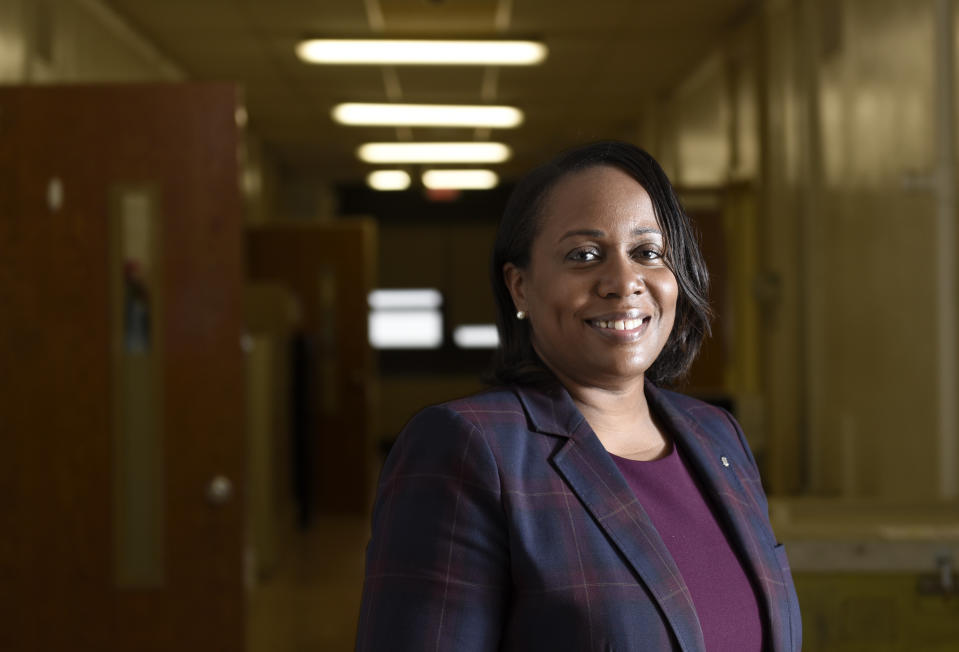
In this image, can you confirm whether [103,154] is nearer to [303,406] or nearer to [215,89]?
[215,89]

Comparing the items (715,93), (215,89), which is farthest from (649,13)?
(215,89)

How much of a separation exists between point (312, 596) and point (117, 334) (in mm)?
Answer: 2800

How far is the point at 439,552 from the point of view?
3.45ft

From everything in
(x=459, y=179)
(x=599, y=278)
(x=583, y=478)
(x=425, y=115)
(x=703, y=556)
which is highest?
(x=425, y=115)

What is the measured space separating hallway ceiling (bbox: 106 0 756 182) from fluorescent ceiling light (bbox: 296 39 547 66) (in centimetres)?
10

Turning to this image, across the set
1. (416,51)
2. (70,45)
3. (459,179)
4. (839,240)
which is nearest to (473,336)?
→ (459,179)

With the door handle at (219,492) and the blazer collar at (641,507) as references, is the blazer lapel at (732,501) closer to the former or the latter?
the blazer collar at (641,507)

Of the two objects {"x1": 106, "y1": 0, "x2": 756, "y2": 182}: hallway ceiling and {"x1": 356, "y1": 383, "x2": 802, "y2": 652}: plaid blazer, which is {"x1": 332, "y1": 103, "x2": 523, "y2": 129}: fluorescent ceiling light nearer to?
{"x1": 106, "y1": 0, "x2": 756, "y2": 182}: hallway ceiling

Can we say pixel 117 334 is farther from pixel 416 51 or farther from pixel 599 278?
pixel 416 51

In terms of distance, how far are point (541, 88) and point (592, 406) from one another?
6627 mm

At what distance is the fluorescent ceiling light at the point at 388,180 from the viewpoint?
37.2ft

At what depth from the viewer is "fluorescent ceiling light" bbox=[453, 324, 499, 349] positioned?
12.8m

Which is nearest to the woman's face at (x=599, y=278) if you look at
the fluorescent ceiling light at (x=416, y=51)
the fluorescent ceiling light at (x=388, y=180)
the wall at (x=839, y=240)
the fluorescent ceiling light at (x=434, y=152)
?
the wall at (x=839, y=240)

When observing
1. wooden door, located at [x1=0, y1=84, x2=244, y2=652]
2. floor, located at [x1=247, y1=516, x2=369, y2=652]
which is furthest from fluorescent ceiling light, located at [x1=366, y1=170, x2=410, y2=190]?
wooden door, located at [x1=0, y1=84, x2=244, y2=652]
